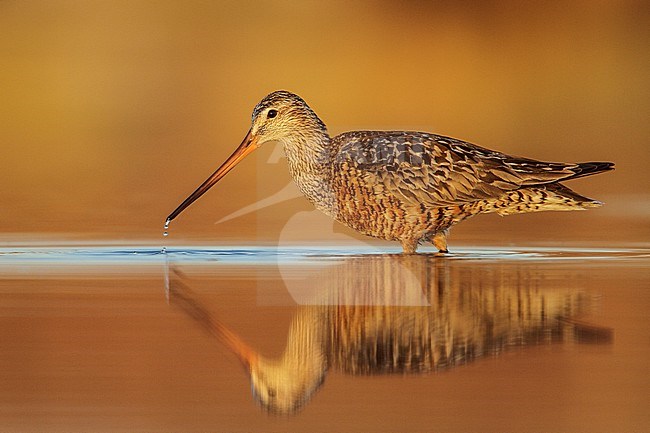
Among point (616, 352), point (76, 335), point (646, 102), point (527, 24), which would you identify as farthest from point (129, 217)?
point (527, 24)

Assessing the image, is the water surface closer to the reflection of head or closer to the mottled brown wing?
the reflection of head

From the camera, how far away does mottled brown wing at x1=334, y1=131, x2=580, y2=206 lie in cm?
886

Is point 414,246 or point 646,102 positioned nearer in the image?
point 414,246

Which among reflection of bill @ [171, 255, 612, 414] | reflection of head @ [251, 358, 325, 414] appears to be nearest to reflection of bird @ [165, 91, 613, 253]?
reflection of bill @ [171, 255, 612, 414]

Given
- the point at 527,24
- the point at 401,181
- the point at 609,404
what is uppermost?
the point at 527,24

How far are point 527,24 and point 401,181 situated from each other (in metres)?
10.7

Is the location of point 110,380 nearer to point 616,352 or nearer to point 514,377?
point 514,377

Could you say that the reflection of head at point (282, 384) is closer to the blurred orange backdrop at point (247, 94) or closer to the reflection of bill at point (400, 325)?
the reflection of bill at point (400, 325)

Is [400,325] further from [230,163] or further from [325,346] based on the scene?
[230,163]

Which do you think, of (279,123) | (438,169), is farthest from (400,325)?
(279,123)

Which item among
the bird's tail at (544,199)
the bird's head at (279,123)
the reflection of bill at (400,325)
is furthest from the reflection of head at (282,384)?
the bird's head at (279,123)

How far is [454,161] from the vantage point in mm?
9094

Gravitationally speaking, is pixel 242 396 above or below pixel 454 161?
below

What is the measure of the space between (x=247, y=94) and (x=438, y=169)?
25.9ft
